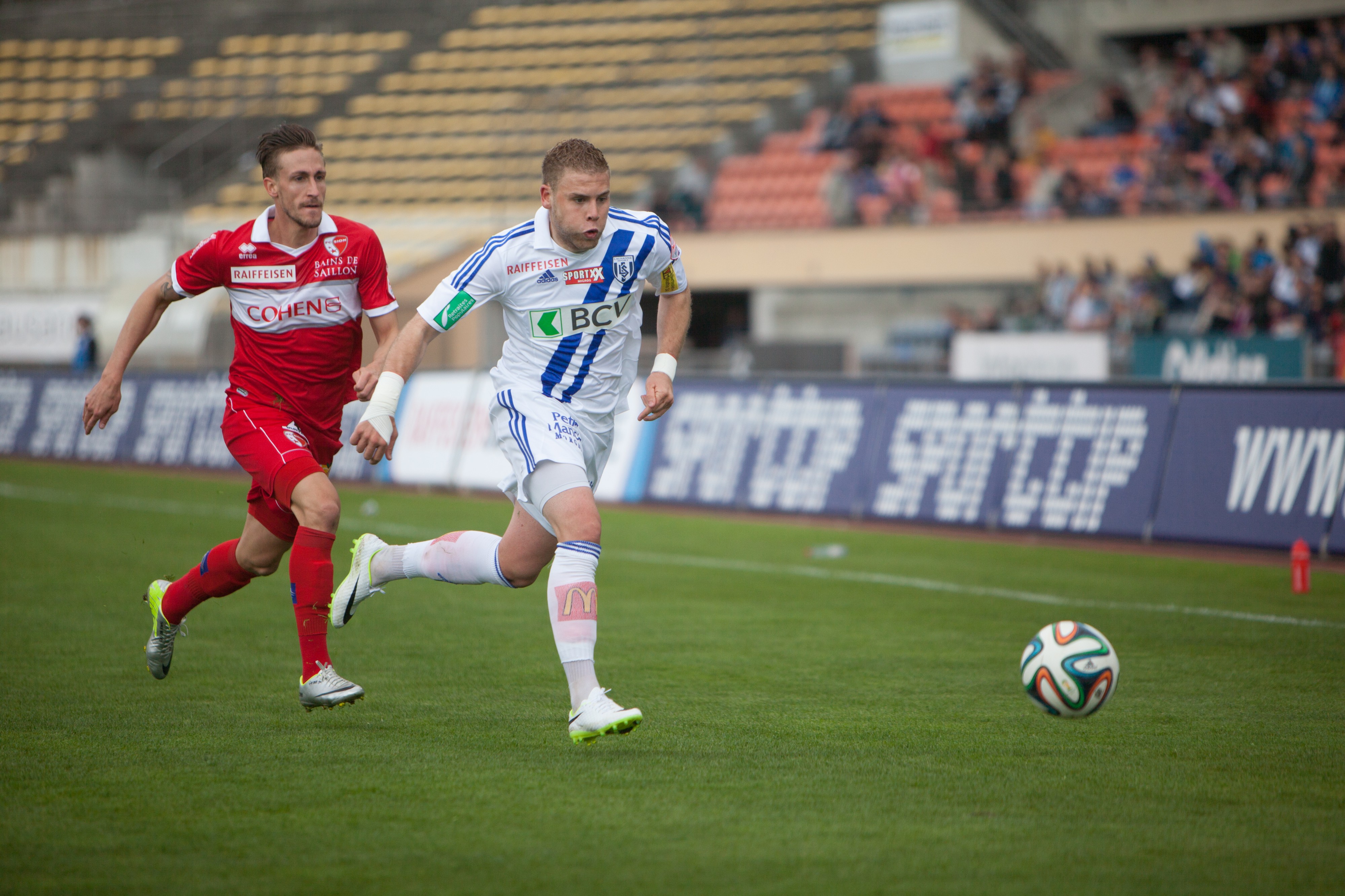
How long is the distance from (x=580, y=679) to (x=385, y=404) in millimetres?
1302

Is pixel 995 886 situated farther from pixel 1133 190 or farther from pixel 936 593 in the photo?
pixel 1133 190

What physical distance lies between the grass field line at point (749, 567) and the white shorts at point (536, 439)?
15.7 ft

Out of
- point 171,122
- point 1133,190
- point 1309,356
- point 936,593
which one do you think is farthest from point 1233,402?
point 171,122

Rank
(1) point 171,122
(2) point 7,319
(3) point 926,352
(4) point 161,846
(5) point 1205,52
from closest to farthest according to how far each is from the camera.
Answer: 1. (4) point 161,846
2. (3) point 926,352
3. (5) point 1205,52
4. (2) point 7,319
5. (1) point 171,122

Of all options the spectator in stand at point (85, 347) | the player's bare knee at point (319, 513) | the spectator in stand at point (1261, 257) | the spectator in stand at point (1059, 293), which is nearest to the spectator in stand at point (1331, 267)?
the spectator in stand at point (1261, 257)

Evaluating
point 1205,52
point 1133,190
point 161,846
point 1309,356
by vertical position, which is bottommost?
point 161,846

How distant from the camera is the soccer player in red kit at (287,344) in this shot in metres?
6.14

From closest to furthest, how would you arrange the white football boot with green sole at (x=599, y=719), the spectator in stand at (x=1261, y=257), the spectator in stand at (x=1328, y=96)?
1. the white football boot with green sole at (x=599, y=719)
2. the spectator in stand at (x=1261, y=257)
3. the spectator in stand at (x=1328, y=96)

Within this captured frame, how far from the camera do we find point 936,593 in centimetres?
1018

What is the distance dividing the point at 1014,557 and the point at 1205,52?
16998mm

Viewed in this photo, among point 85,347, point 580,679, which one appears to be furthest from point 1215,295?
point 85,347

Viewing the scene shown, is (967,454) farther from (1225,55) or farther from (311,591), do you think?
(1225,55)

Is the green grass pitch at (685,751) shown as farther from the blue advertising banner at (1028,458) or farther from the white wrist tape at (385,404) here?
the blue advertising banner at (1028,458)

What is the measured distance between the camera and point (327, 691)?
5.93 m
